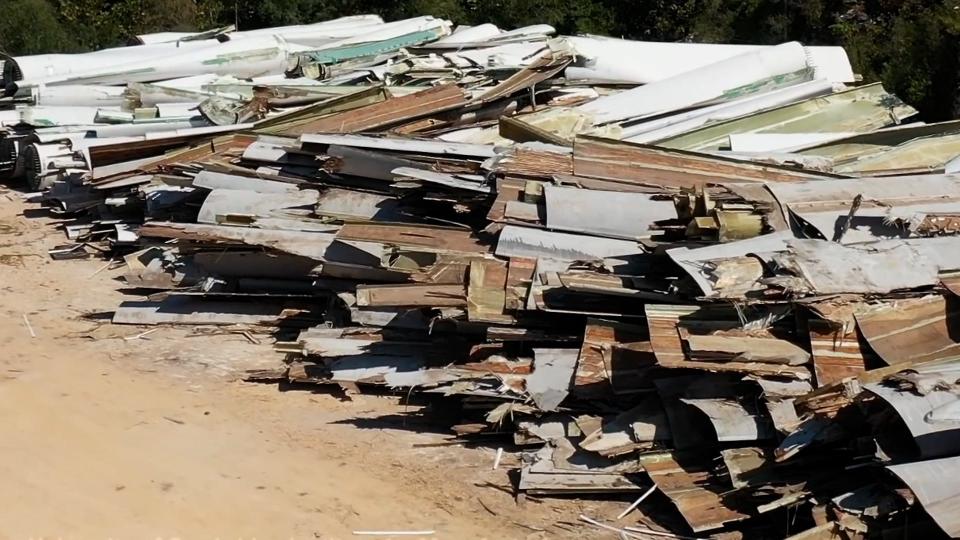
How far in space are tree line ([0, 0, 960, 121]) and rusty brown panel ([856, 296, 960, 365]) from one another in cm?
674

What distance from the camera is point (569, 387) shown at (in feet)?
20.9

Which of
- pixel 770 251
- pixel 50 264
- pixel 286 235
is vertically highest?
pixel 770 251

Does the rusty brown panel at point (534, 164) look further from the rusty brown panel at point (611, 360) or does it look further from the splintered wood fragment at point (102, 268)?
the splintered wood fragment at point (102, 268)


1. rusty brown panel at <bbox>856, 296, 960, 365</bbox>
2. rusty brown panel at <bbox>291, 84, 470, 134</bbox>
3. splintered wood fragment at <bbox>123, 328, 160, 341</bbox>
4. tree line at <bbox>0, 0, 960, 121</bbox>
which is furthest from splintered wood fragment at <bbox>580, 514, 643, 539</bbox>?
tree line at <bbox>0, 0, 960, 121</bbox>

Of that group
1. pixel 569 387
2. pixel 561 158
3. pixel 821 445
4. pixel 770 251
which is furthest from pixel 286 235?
pixel 821 445

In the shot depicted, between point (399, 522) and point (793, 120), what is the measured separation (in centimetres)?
618

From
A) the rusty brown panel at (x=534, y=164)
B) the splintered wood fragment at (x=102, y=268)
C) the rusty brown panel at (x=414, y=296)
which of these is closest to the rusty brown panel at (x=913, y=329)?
the rusty brown panel at (x=414, y=296)

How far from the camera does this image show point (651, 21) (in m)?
17.6

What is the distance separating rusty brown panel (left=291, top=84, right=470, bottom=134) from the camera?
1027cm

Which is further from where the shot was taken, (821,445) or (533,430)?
(533,430)

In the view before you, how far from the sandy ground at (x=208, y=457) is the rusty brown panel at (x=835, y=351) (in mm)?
1298

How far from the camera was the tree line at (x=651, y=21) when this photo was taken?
12.6 metres

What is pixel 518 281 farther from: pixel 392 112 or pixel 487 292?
pixel 392 112

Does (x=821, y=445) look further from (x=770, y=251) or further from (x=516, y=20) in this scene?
(x=516, y=20)
